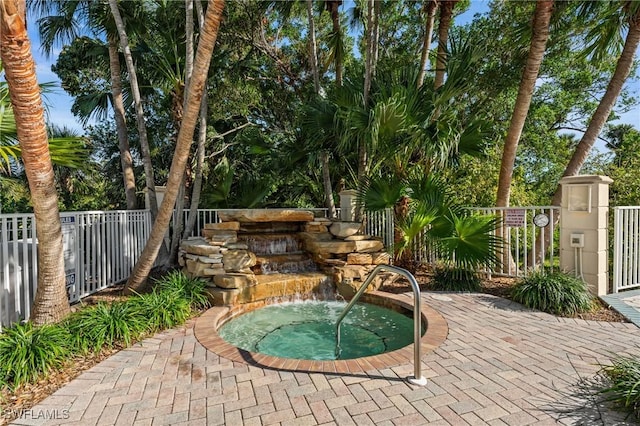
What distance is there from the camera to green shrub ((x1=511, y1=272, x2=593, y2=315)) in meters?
4.65

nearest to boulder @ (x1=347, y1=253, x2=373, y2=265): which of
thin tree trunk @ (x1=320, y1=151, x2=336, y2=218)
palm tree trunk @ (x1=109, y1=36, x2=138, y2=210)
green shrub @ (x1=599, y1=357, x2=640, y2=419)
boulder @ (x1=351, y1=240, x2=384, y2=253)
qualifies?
boulder @ (x1=351, y1=240, x2=384, y2=253)

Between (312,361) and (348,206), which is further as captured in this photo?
(348,206)

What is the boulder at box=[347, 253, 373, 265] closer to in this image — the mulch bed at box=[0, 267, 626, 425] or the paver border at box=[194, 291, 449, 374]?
the paver border at box=[194, 291, 449, 374]

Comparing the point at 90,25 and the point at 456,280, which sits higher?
the point at 90,25

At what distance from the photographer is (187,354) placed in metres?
3.60

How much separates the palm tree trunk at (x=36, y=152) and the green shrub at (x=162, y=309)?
0.81m

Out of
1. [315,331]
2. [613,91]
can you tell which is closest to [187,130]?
[315,331]

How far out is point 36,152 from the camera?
3.52 m

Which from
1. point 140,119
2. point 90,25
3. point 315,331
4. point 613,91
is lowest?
point 315,331

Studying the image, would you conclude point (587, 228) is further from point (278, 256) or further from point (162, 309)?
point (162, 309)

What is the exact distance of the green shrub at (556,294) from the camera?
4.65m

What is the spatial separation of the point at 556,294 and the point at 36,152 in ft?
22.0

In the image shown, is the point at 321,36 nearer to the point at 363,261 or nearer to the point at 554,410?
the point at 363,261

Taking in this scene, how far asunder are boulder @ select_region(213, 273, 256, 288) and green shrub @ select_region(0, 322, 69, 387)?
90.1 inches
